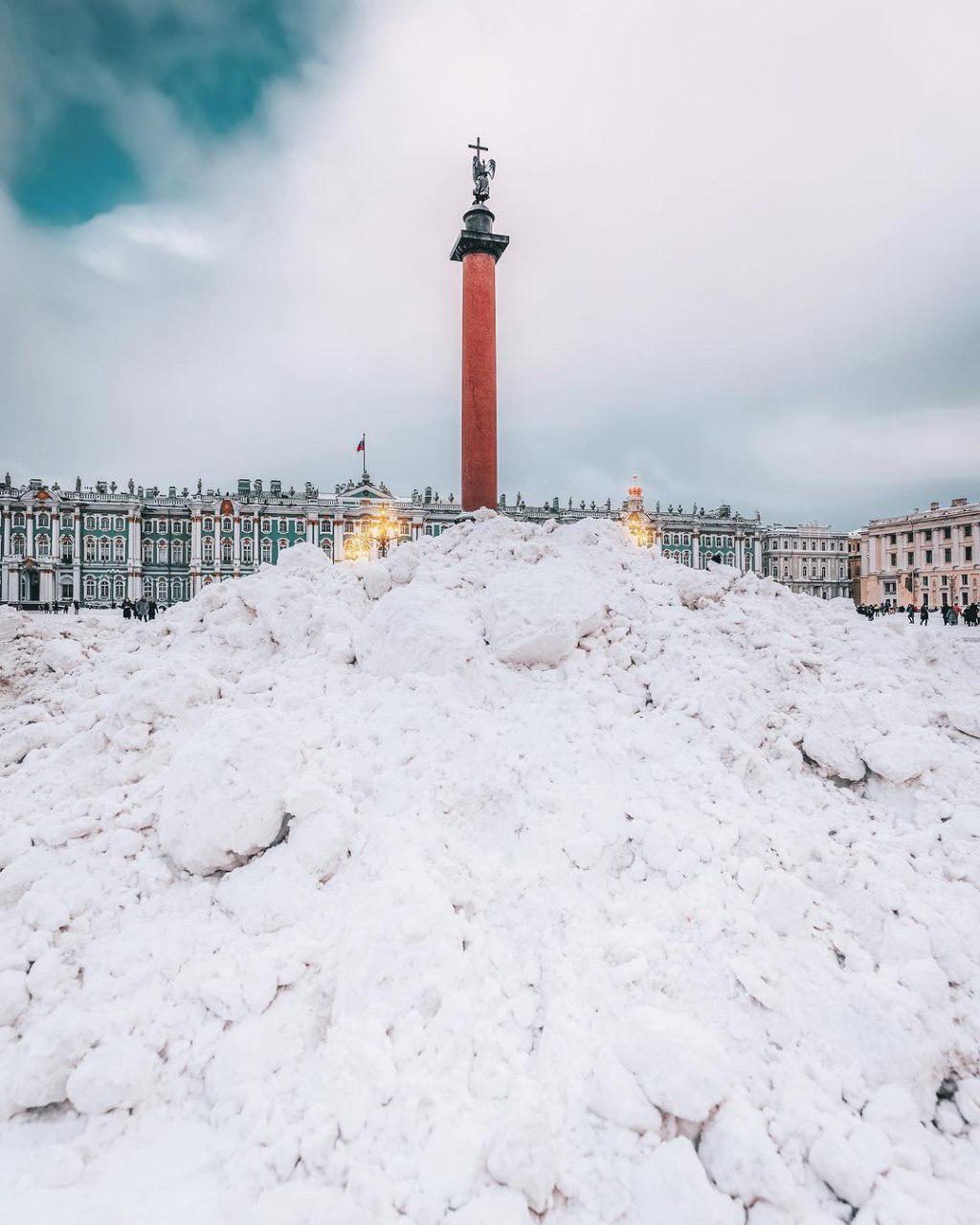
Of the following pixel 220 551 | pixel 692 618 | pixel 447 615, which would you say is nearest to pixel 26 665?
pixel 447 615

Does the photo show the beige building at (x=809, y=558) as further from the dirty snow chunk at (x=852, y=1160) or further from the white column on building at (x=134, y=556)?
the dirty snow chunk at (x=852, y=1160)

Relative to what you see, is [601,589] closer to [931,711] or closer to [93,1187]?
[931,711]

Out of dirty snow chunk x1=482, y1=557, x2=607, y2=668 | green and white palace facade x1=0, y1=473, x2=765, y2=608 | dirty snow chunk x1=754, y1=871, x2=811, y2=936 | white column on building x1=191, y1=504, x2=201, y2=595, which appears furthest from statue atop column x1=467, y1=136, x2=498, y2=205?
white column on building x1=191, y1=504, x2=201, y2=595

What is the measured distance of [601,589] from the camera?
30.4 feet

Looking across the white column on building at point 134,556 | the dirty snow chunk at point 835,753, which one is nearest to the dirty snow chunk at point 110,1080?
the dirty snow chunk at point 835,753

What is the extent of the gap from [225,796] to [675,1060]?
3647 mm

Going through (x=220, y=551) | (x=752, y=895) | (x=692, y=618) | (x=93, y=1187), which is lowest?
(x=93, y=1187)

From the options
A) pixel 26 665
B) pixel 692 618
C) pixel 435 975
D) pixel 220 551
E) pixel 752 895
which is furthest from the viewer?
pixel 220 551

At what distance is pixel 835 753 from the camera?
6.49m

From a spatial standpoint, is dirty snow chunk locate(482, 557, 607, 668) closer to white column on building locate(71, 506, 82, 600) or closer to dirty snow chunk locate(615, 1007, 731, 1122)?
dirty snow chunk locate(615, 1007, 731, 1122)

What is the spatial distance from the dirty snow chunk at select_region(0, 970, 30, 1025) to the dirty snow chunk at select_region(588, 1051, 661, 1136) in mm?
3518

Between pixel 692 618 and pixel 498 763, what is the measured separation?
421 centimetres

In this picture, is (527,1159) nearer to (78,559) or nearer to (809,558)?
(78,559)

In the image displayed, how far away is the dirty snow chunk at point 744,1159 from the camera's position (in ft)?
10.6
